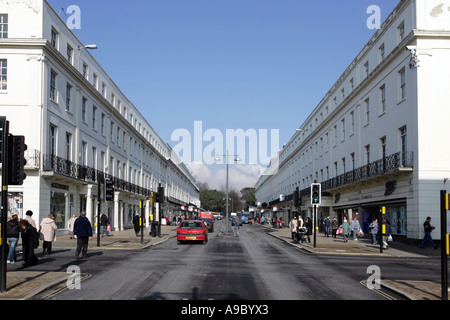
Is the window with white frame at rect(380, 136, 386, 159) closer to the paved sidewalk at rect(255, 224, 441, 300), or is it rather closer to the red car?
the paved sidewalk at rect(255, 224, 441, 300)

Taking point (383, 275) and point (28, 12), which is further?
point (28, 12)

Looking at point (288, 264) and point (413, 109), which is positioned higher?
point (413, 109)

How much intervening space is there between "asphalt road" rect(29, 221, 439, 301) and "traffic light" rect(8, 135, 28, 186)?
98.9 inches

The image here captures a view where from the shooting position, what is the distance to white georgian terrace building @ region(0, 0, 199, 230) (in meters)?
27.3

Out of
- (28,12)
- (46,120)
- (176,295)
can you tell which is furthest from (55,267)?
(28,12)

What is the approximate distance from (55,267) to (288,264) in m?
7.72

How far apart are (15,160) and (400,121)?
77.5 ft

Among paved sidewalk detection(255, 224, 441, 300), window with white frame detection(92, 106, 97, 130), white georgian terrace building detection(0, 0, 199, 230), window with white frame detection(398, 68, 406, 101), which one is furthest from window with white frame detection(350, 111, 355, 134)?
window with white frame detection(92, 106, 97, 130)

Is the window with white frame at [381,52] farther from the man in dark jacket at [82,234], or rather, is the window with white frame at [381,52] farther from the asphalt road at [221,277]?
the man in dark jacket at [82,234]

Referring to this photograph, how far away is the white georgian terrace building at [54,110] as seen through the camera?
2728 centimetres

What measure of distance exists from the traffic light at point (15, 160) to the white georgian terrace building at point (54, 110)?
1653 cm

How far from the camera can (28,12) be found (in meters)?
27.7

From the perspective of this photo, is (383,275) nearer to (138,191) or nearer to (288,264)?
(288,264)

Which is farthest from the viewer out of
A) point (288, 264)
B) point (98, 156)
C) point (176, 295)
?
point (98, 156)
